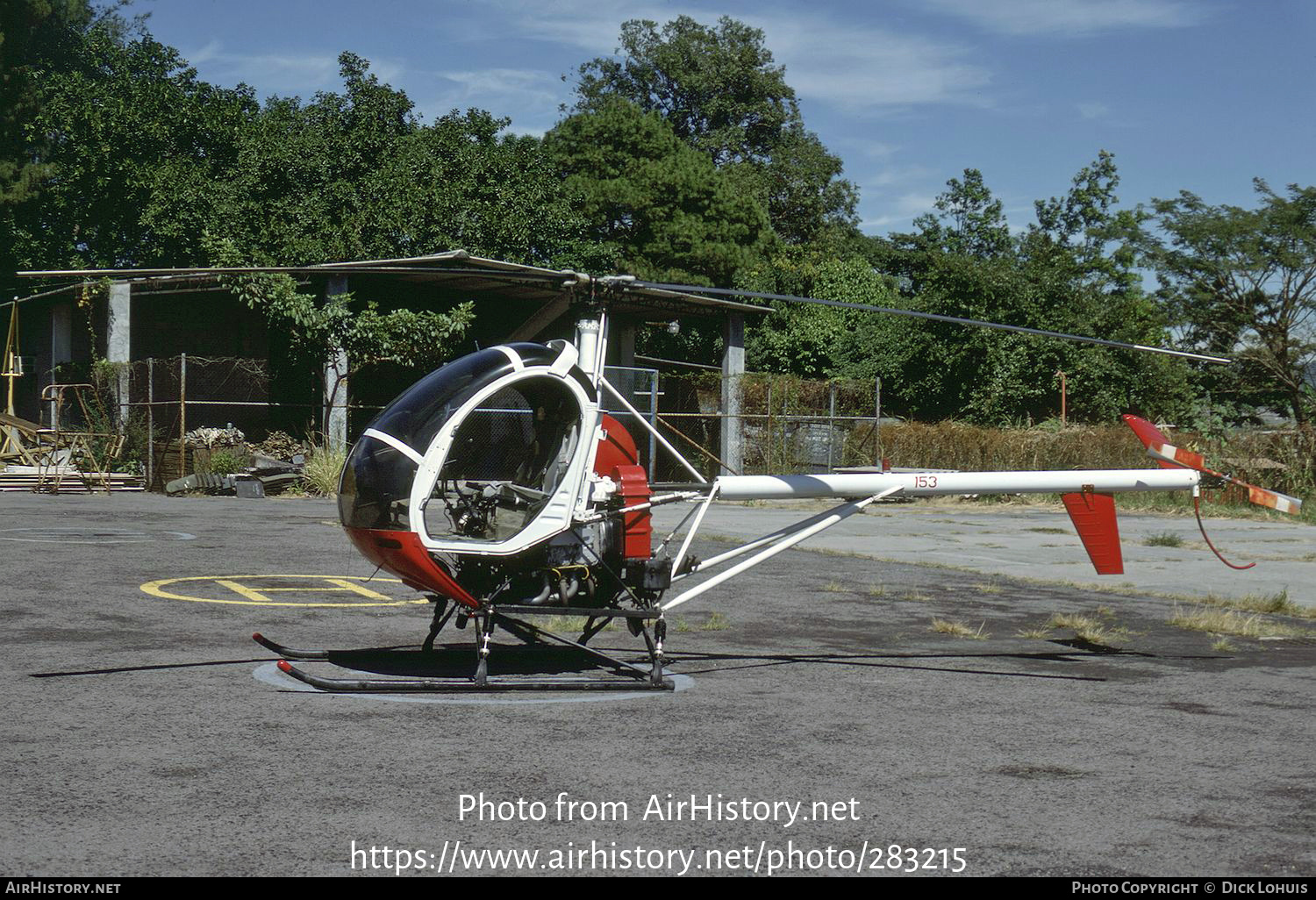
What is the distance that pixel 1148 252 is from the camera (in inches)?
1949

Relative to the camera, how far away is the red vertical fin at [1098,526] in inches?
381

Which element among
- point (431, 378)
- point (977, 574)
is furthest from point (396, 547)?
point (977, 574)

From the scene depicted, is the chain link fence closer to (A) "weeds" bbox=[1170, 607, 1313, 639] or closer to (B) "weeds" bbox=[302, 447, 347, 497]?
(B) "weeds" bbox=[302, 447, 347, 497]

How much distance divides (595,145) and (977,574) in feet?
124

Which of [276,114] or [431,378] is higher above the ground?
[276,114]

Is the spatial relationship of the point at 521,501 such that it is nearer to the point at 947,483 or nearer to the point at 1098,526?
the point at 947,483

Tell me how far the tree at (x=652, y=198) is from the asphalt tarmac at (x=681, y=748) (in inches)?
1492

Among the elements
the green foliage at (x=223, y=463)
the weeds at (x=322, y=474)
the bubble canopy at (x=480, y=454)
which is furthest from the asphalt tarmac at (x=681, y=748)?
the green foliage at (x=223, y=463)

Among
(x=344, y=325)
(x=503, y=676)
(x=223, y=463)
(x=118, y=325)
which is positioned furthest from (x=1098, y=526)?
(x=118, y=325)

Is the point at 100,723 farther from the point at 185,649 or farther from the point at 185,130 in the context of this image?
the point at 185,130

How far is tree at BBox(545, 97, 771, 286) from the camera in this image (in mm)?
49125

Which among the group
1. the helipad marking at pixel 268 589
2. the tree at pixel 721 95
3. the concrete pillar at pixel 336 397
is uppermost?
the tree at pixel 721 95

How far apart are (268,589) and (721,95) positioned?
2182 inches

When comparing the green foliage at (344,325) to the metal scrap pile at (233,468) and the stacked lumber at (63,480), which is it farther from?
the stacked lumber at (63,480)
